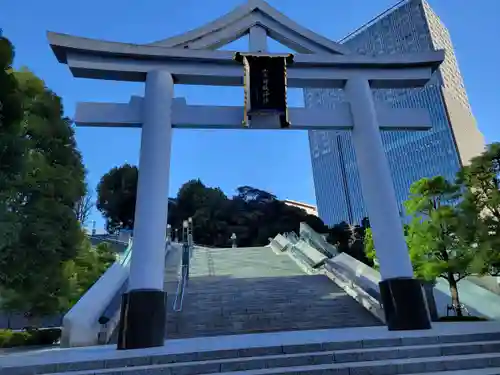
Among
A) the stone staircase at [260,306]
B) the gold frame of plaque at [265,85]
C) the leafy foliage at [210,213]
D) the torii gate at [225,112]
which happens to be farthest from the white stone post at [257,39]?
the leafy foliage at [210,213]

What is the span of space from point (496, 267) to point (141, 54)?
10020 millimetres

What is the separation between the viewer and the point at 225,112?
764 cm

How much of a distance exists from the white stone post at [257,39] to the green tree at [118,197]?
3263 cm

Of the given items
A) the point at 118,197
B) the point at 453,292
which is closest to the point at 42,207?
the point at 453,292

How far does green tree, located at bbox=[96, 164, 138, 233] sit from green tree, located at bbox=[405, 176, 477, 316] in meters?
32.0

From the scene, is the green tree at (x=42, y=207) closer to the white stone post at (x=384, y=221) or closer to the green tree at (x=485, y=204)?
the white stone post at (x=384, y=221)

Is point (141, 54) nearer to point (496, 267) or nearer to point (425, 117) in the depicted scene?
point (425, 117)

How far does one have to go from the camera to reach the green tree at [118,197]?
38844 millimetres

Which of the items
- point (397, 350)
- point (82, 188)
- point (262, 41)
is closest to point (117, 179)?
point (82, 188)

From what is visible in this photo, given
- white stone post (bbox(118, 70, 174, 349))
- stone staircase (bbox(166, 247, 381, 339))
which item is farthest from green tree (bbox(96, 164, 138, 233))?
white stone post (bbox(118, 70, 174, 349))

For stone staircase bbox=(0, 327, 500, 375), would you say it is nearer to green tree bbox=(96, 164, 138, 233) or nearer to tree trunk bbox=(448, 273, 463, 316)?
tree trunk bbox=(448, 273, 463, 316)

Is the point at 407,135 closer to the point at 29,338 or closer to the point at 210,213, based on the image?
the point at 210,213

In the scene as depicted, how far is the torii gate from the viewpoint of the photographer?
20.6 feet

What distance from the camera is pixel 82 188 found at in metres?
11.4
